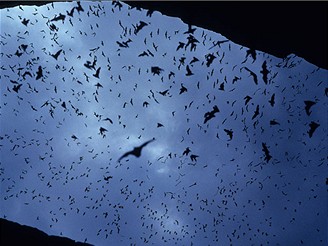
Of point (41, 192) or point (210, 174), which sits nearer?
point (210, 174)

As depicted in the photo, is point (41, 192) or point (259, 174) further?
point (41, 192)

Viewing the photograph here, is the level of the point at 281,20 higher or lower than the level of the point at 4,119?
lower

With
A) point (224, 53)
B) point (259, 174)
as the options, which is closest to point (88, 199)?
point (259, 174)

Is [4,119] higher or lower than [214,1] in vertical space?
higher

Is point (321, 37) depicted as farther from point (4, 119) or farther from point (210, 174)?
point (4, 119)

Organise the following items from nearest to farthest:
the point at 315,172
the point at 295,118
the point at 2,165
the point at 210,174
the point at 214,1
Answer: the point at 214,1 < the point at 295,118 < the point at 315,172 < the point at 210,174 < the point at 2,165

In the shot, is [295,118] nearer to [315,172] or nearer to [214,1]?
[315,172]

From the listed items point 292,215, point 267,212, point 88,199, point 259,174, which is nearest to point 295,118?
point 259,174

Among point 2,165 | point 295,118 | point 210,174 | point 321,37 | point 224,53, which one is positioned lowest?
point 321,37

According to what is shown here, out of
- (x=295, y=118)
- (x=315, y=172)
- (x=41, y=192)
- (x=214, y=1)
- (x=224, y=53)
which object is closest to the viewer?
(x=214, y=1)
